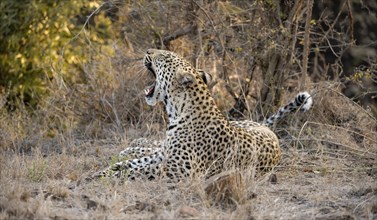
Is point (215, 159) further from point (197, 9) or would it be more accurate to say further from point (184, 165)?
point (197, 9)

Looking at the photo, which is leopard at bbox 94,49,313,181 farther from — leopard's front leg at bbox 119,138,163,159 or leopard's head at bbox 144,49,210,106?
leopard's front leg at bbox 119,138,163,159

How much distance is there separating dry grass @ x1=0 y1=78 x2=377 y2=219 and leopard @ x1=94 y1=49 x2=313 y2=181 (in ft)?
0.85

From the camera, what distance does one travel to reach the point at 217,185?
6.17 meters

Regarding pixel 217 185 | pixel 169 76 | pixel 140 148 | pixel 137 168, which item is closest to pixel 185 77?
pixel 169 76

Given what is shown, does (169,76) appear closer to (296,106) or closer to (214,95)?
(296,106)

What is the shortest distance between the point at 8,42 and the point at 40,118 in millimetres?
2478

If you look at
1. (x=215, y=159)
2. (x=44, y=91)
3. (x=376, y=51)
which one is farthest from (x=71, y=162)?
(x=376, y=51)

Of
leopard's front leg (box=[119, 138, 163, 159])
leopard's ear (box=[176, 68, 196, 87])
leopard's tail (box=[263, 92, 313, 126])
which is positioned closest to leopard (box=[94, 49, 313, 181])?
leopard's ear (box=[176, 68, 196, 87])

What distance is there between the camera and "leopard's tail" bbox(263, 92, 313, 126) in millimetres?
8672

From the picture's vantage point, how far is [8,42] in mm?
12406

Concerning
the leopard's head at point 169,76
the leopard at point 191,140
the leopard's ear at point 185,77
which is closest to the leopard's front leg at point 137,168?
the leopard at point 191,140

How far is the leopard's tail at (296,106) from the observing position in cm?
867

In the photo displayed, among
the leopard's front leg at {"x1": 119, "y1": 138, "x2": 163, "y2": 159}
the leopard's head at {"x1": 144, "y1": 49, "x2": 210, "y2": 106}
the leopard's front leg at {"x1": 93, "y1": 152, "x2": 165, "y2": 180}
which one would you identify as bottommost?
the leopard's front leg at {"x1": 119, "y1": 138, "x2": 163, "y2": 159}

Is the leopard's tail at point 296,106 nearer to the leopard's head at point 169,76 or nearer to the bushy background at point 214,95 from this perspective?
the bushy background at point 214,95
